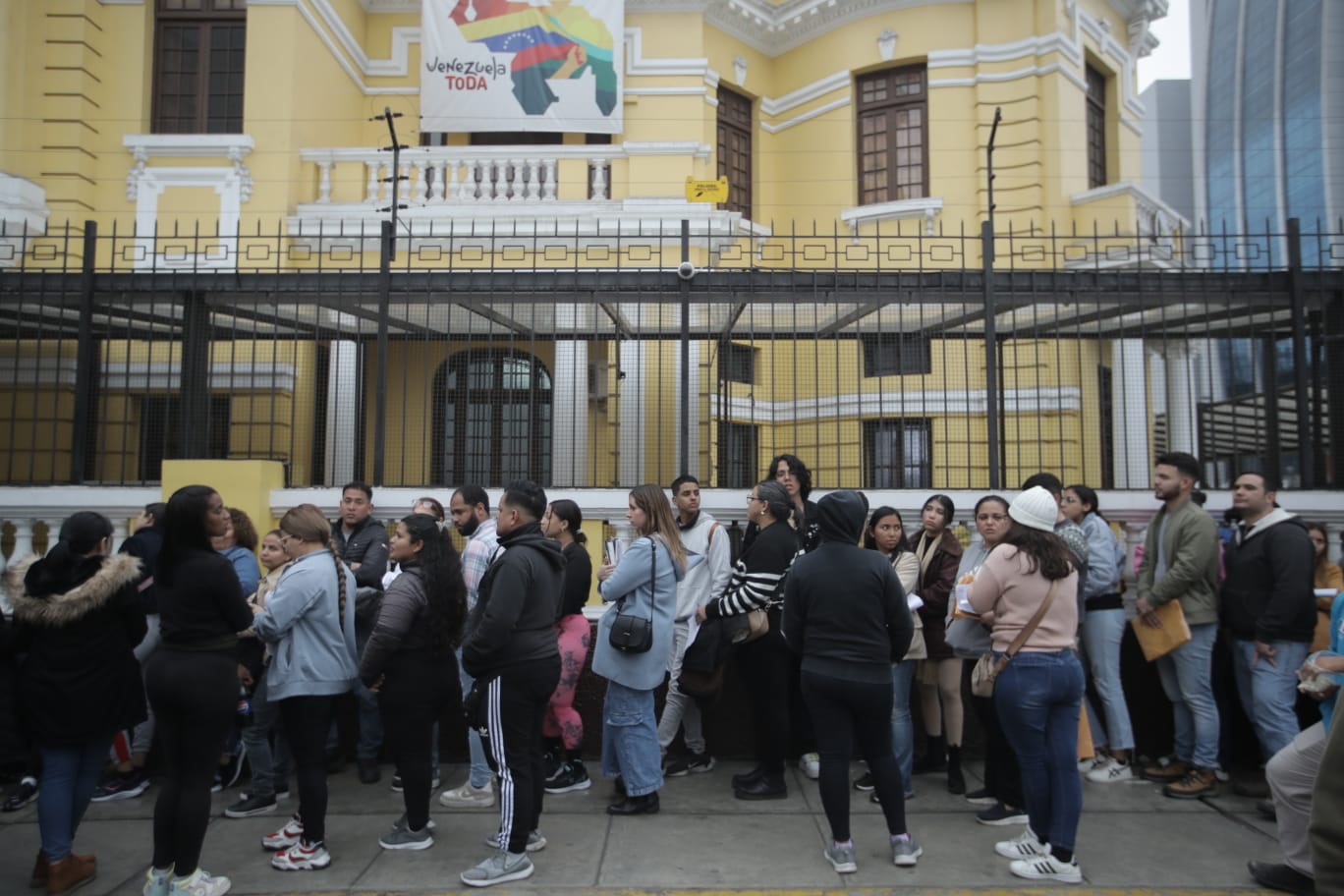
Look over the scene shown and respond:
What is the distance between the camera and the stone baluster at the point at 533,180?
46.1ft

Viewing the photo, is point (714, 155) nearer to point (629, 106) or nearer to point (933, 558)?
point (629, 106)

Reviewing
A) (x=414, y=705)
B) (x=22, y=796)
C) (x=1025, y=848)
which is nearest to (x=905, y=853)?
(x=1025, y=848)

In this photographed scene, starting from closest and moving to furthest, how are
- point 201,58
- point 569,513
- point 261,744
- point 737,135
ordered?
point 261,744
point 569,513
point 201,58
point 737,135

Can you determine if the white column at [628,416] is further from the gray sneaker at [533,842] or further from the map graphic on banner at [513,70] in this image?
the gray sneaker at [533,842]

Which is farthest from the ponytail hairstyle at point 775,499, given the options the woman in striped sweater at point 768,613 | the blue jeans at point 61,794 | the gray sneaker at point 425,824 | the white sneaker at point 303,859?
the blue jeans at point 61,794

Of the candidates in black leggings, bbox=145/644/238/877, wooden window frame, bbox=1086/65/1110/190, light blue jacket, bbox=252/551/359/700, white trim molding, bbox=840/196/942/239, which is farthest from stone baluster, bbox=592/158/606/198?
black leggings, bbox=145/644/238/877

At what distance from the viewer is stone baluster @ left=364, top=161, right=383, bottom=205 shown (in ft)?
46.7

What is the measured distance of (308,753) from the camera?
4.52 metres

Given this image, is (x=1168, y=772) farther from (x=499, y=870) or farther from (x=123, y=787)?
(x=123, y=787)

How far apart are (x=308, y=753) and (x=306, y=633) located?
554 mm

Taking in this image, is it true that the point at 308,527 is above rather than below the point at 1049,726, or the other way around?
above

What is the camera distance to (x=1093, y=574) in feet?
18.6

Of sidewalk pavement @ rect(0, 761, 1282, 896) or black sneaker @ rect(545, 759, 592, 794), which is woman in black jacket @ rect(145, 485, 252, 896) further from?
black sneaker @ rect(545, 759, 592, 794)

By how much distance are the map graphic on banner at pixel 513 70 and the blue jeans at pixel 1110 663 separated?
11.2 metres
